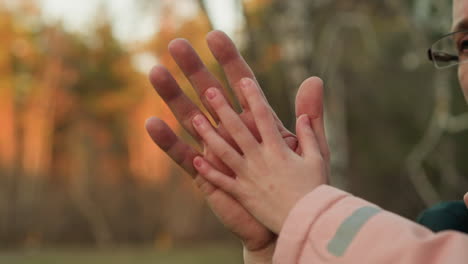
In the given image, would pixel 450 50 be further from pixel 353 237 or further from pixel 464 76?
pixel 353 237

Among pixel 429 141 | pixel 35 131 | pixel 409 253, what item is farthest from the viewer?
pixel 35 131

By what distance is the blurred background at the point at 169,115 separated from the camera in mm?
8242

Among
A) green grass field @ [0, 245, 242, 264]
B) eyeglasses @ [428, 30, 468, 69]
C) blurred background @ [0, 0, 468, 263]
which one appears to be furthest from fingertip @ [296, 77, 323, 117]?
green grass field @ [0, 245, 242, 264]

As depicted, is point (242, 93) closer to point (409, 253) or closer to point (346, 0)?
point (409, 253)

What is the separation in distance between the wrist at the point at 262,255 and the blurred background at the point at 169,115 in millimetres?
3374

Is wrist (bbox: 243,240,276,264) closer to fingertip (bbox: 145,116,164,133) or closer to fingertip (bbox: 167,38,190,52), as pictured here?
fingertip (bbox: 145,116,164,133)

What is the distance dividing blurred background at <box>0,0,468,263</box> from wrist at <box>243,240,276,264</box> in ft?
11.1

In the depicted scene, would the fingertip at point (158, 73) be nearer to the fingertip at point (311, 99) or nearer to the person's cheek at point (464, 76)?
the fingertip at point (311, 99)

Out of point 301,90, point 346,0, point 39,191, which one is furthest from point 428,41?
point 39,191

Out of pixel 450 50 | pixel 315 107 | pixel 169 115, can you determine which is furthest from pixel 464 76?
pixel 169 115

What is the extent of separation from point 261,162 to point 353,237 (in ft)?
0.67

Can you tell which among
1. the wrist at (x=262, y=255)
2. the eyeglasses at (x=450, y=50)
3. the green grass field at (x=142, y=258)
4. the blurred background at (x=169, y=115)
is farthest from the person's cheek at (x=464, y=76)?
the green grass field at (x=142, y=258)

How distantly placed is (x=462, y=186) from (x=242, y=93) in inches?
395

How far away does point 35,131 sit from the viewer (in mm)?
20359
